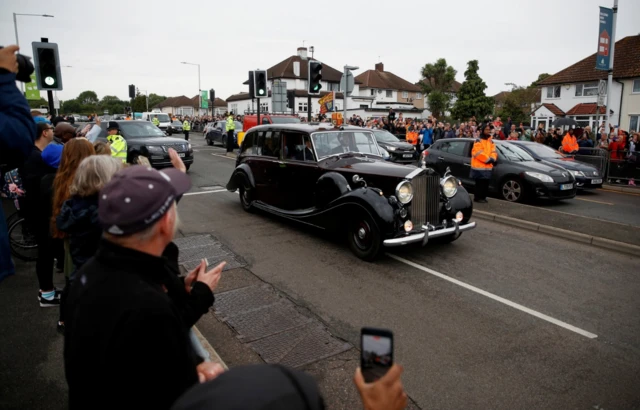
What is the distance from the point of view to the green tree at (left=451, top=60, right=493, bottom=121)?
58.3 meters

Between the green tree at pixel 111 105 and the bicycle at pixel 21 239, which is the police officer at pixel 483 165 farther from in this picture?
the green tree at pixel 111 105

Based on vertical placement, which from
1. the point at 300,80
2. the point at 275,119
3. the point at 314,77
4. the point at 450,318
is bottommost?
the point at 450,318

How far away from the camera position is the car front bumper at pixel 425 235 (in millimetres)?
6176

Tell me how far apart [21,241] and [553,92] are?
5020cm

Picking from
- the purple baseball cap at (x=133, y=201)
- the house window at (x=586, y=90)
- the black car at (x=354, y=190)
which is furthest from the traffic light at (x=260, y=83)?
the house window at (x=586, y=90)

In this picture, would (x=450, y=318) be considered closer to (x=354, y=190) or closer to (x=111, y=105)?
(x=354, y=190)

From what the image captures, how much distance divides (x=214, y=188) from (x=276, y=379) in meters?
12.4

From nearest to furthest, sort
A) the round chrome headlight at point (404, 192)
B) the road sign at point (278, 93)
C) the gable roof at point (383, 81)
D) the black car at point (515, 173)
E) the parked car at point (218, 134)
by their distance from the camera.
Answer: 1. the round chrome headlight at point (404, 192)
2. the black car at point (515, 173)
3. the road sign at point (278, 93)
4. the parked car at point (218, 134)
5. the gable roof at point (383, 81)

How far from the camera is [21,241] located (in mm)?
6535

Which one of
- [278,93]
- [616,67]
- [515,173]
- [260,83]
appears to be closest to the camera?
[515,173]

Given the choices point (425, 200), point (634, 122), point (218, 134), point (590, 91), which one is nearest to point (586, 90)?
point (590, 91)

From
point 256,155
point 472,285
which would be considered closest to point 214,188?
point 256,155

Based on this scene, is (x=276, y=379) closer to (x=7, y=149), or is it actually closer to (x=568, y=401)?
(x=7, y=149)

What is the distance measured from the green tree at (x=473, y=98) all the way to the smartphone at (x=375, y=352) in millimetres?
61641
